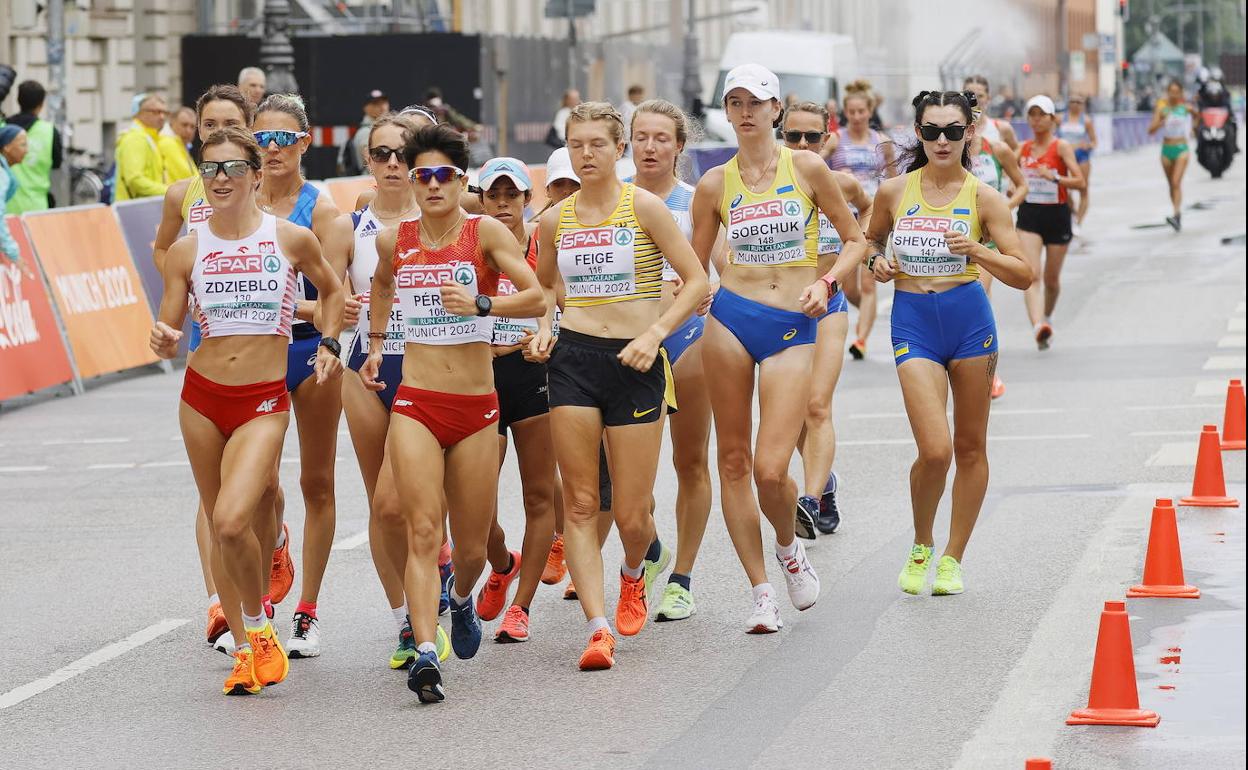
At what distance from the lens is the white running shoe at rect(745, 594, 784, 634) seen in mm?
8312

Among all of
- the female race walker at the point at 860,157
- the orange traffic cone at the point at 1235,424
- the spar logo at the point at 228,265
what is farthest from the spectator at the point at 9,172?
the spar logo at the point at 228,265

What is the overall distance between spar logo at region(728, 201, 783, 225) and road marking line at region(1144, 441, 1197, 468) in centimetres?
420

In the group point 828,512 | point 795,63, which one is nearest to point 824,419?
point 828,512

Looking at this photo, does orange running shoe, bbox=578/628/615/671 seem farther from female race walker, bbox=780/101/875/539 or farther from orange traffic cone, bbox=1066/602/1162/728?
female race walker, bbox=780/101/875/539

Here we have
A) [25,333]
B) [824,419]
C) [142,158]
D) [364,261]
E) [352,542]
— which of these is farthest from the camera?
[142,158]

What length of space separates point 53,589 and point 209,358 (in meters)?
2.54

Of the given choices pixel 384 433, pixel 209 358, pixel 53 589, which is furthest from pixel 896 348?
Result: pixel 53 589

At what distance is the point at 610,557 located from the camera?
10.1 meters

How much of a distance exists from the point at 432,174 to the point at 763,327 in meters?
1.63

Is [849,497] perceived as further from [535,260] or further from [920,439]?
[535,260]

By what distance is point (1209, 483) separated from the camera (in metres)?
10.8

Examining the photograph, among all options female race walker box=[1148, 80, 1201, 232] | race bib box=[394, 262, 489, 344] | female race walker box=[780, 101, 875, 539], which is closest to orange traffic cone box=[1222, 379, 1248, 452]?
female race walker box=[780, 101, 875, 539]

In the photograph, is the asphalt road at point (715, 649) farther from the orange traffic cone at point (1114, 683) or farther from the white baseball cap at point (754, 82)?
the white baseball cap at point (754, 82)

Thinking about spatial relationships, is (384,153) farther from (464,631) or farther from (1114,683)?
(1114,683)
